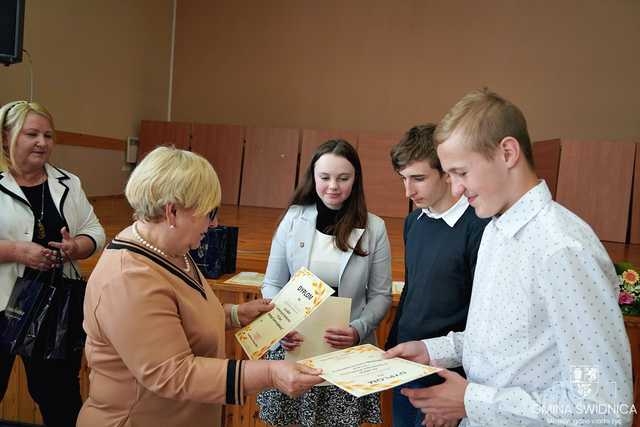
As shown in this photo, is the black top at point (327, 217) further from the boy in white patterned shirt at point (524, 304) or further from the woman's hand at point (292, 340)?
the boy in white patterned shirt at point (524, 304)

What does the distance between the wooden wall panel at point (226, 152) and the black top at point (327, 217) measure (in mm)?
4635

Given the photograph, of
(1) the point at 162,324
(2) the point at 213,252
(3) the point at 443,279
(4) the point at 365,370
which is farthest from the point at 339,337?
(2) the point at 213,252

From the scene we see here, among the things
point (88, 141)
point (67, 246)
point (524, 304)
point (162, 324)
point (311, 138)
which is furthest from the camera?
point (311, 138)

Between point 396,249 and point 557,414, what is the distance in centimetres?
288

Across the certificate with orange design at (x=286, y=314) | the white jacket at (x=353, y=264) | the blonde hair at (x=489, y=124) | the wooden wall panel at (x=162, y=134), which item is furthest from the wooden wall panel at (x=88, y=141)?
the blonde hair at (x=489, y=124)

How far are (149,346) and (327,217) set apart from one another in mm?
986

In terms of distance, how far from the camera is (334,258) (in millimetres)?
1844

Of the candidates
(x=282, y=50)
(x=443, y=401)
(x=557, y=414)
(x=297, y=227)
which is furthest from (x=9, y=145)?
(x=282, y=50)

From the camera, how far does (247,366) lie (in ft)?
3.65


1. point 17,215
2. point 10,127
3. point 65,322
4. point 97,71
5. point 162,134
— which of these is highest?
point 97,71

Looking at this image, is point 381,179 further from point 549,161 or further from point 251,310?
point 251,310

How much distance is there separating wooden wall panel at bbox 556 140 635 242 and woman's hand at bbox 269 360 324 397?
16.0 feet

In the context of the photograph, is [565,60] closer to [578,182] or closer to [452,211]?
[578,182]

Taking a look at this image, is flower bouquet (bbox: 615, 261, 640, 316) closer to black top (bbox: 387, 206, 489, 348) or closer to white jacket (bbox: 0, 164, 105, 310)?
black top (bbox: 387, 206, 489, 348)
